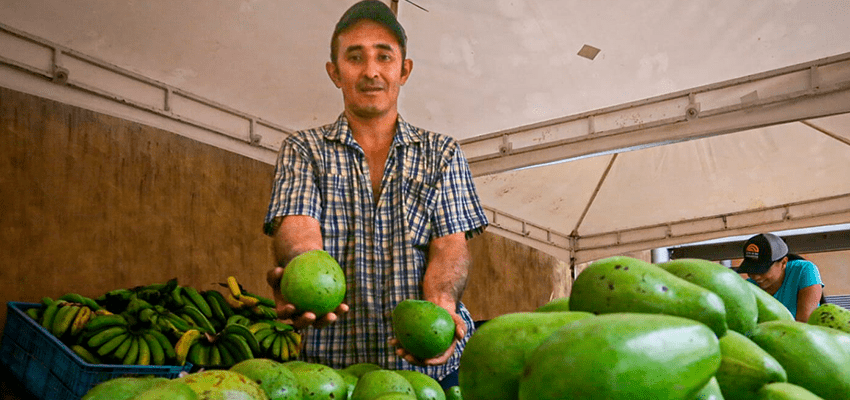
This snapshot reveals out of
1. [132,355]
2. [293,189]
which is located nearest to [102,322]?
[132,355]

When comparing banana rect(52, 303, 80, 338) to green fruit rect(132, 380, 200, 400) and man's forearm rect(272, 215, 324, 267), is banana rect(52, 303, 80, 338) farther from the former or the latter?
green fruit rect(132, 380, 200, 400)

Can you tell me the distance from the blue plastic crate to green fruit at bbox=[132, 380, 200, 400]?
2.33m

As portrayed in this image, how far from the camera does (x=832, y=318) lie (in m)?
1.36

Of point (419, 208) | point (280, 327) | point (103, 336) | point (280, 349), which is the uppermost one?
point (419, 208)

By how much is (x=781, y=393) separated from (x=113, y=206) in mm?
5622

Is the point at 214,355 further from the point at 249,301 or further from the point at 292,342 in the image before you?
the point at 249,301

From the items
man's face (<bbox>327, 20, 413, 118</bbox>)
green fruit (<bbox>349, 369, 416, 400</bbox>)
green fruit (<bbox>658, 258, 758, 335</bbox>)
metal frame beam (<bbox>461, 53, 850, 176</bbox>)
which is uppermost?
metal frame beam (<bbox>461, 53, 850, 176</bbox>)

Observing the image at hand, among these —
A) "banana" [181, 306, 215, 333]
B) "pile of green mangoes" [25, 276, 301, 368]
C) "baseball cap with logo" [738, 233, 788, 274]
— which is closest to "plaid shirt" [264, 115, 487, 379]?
"pile of green mangoes" [25, 276, 301, 368]

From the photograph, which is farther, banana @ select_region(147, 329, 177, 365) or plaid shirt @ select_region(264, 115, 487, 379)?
banana @ select_region(147, 329, 177, 365)

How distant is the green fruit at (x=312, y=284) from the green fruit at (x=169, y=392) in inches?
41.0

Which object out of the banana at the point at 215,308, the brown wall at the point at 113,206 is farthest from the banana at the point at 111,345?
the brown wall at the point at 113,206

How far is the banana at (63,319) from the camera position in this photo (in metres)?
3.52

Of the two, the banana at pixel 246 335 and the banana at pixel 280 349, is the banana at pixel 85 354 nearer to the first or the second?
the banana at pixel 246 335

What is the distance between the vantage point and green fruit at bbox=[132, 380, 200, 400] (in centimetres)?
69
